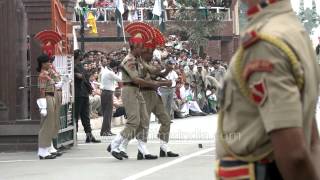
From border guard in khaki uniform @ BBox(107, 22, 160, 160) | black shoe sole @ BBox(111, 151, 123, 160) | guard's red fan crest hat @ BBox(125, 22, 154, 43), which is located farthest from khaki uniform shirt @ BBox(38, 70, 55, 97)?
black shoe sole @ BBox(111, 151, 123, 160)

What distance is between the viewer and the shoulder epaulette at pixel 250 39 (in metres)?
2.92

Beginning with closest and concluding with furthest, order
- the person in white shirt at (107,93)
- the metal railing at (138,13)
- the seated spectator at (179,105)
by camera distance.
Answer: the person in white shirt at (107,93), the seated spectator at (179,105), the metal railing at (138,13)

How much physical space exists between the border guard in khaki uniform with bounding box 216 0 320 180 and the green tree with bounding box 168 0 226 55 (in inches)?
1572

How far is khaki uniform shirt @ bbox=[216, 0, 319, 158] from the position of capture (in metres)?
2.85

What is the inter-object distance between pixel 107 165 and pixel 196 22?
31878 millimetres

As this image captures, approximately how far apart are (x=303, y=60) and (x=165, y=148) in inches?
403

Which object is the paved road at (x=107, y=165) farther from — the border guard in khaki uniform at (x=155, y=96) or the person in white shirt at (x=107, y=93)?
the person in white shirt at (x=107, y=93)

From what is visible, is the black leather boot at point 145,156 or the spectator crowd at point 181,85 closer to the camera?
the black leather boot at point 145,156

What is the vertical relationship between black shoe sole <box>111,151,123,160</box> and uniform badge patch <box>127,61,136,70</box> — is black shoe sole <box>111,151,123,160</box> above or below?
below

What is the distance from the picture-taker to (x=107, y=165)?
472 inches

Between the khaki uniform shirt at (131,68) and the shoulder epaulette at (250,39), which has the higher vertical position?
the khaki uniform shirt at (131,68)

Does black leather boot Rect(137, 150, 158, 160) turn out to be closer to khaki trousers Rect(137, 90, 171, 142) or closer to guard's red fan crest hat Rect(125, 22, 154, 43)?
khaki trousers Rect(137, 90, 171, 142)

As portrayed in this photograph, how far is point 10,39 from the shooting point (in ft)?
47.3

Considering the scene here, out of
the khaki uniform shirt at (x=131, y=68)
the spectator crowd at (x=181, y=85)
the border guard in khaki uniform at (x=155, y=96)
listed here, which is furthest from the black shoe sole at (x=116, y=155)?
the spectator crowd at (x=181, y=85)
